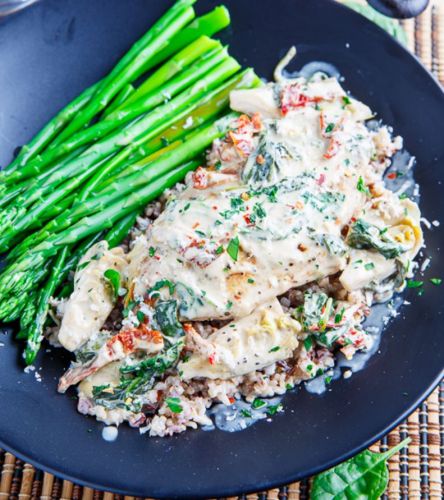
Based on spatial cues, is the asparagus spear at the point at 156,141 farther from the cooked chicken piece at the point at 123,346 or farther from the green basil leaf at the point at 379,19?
the green basil leaf at the point at 379,19

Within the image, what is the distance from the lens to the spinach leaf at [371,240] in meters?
4.51

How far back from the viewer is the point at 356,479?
455 cm

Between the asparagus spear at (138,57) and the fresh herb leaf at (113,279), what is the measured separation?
1.13 meters

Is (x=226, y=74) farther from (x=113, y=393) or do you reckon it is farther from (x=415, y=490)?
(x=415, y=490)

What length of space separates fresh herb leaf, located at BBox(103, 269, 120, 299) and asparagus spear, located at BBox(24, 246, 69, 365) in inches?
14.1

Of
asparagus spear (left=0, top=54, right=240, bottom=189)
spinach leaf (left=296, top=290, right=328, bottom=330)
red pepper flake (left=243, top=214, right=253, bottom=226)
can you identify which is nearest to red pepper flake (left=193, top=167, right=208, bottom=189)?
red pepper flake (left=243, top=214, right=253, bottom=226)

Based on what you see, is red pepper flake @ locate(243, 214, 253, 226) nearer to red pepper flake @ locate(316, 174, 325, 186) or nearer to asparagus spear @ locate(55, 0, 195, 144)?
red pepper flake @ locate(316, 174, 325, 186)

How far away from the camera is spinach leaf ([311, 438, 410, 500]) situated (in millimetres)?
4500

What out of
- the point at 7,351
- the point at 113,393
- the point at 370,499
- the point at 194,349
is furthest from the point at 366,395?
the point at 7,351

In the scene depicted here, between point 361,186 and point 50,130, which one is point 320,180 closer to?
point 361,186

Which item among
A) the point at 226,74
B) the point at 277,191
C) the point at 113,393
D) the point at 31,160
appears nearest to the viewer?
the point at 113,393

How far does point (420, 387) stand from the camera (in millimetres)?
4355

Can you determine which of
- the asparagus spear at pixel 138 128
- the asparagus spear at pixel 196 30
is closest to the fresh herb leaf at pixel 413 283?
the asparagus spear at pixel 138 128

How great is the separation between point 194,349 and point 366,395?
102 cm
